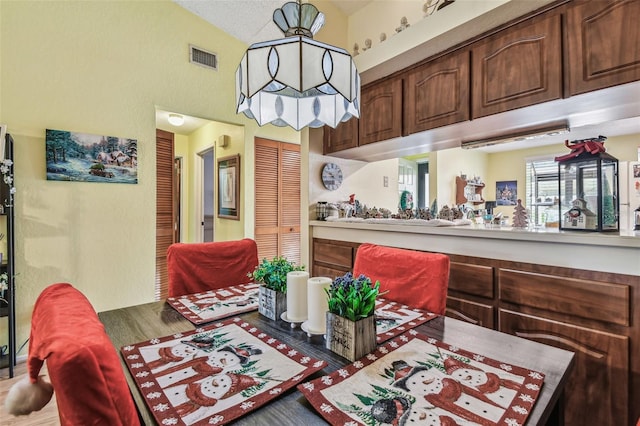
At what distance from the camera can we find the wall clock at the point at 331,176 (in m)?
3.05

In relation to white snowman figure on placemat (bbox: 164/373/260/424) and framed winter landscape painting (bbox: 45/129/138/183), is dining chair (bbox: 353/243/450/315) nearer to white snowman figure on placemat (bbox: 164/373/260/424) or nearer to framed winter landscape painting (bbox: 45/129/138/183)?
white snowman figure on placemat (bbox: 164/373/260/424)

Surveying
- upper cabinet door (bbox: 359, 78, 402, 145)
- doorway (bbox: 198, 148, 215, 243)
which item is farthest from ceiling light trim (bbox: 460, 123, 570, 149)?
doorway (bbox: 198, 148, 215, 243)

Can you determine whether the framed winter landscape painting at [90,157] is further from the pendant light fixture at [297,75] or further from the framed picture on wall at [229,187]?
the pendant light fixture at [297,75]

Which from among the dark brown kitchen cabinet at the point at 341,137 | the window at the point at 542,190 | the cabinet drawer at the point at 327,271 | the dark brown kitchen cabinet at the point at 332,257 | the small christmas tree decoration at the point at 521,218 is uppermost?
the dark brown kitchen cabinet at the point at 341,137

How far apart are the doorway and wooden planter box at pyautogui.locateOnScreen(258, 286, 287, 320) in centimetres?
375

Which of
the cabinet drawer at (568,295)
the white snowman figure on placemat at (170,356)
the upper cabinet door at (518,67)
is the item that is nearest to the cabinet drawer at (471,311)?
the cabinet drawer at (568,295)

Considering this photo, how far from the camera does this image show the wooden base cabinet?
1370 millimetres

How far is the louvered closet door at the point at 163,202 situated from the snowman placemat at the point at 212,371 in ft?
10.6

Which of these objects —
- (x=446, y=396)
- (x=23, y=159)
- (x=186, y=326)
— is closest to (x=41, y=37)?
(x=23, y=159)

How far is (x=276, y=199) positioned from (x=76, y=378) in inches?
148

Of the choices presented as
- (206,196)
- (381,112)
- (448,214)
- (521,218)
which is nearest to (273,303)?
(448,214)

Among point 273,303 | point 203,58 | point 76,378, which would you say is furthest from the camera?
point 203,58

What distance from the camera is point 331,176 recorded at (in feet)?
10.2

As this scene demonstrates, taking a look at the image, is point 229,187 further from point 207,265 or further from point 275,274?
point 275,274
